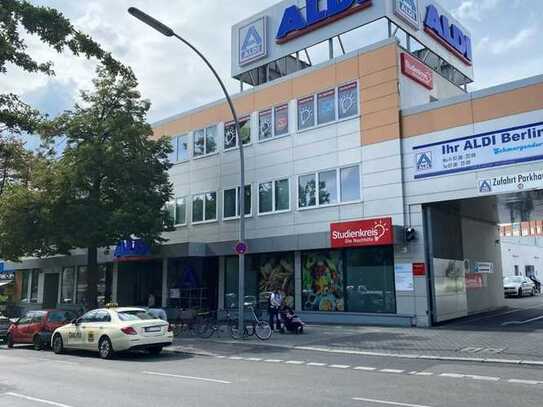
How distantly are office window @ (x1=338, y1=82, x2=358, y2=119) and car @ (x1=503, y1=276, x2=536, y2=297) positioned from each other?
66.0ft

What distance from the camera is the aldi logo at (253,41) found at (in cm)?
2777

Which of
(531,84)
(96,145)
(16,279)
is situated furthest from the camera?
(16,279)

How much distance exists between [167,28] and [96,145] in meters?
8.54

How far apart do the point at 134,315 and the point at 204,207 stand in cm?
1352

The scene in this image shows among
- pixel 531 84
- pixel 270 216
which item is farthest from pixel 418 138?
pixel 270 216

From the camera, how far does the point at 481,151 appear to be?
1922 centimetres

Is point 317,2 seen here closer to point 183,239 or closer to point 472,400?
point 183,239

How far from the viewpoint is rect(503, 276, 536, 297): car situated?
121 feet

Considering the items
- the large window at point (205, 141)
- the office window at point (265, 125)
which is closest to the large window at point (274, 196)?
the office window at point (265, 125)

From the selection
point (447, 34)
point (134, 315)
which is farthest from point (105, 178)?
point (447, 34)

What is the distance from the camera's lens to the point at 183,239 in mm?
29953

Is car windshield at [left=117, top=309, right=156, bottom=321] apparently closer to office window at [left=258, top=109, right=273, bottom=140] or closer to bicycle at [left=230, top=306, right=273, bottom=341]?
bicycle at [left=230, top=306, right=273, bottom=341]

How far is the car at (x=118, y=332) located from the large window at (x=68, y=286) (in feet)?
66.8

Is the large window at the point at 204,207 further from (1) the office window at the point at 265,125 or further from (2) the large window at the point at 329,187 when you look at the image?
(2) the large window at the point at 329,187
